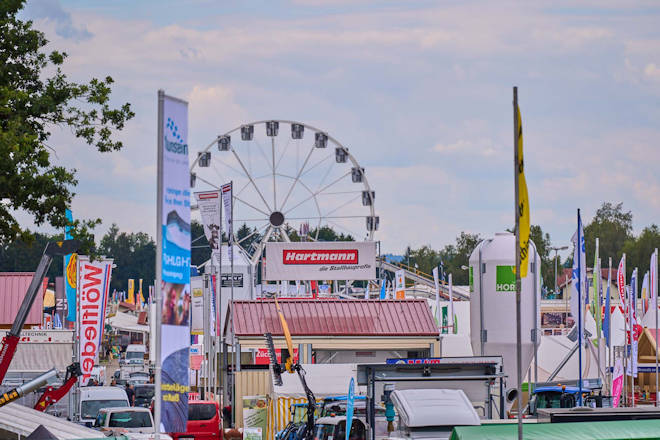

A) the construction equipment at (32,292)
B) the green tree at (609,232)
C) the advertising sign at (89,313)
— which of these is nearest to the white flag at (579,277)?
the advertising sign at (89,313)

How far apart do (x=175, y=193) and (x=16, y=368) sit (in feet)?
93.7

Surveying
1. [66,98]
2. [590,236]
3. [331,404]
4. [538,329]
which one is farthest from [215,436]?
[590,236]

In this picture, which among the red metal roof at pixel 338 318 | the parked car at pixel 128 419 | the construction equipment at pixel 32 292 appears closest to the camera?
the construction equipment at pixel 32 292

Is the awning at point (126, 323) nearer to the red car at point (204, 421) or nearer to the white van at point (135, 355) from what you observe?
the white van at point (135, 355)

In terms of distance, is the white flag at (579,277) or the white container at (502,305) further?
the white container at (502,305)

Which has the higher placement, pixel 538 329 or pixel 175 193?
pixel 175 193

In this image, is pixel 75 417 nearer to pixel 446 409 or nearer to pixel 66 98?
pixel 66 98

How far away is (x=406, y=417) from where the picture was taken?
20.3 m

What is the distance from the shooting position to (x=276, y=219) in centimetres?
6250

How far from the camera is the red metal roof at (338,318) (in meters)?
40.6

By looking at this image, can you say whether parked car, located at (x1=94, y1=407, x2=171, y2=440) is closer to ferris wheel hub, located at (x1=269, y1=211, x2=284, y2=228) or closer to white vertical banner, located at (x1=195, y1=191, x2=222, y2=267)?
white vertical banner, located at (x1=195, y1=191, x2=222, y2=267)

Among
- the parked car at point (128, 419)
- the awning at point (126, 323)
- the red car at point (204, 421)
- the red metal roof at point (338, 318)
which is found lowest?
the awning at point (126, 323)

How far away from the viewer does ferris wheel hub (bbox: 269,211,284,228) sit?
205 feet

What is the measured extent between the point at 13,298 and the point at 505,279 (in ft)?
92.5
